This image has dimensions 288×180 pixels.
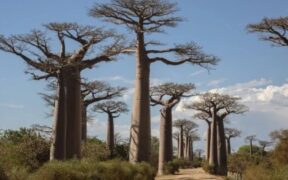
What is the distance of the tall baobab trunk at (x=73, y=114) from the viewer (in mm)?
14922

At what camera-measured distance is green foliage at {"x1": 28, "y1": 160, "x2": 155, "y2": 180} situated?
9096mm

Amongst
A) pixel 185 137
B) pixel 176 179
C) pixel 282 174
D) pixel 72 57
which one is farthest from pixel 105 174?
pixel 185 137

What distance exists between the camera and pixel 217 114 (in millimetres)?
30156

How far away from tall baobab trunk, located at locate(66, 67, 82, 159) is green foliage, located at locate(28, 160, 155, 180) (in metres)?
1.85

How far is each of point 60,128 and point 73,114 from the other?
1558 mm

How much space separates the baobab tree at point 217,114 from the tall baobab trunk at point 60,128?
16.0m

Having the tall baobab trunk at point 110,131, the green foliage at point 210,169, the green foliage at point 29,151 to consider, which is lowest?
the green foliage at point 210,169

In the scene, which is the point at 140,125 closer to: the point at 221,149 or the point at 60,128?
the point at 60,128

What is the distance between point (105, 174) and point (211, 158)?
1929 centimetres

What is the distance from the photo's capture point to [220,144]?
30375 millimetres

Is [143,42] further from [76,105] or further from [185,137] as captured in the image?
[185,137]

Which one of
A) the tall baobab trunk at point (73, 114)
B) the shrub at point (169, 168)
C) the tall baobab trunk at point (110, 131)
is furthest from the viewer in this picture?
the tall baobab trunk at point (110, 131)

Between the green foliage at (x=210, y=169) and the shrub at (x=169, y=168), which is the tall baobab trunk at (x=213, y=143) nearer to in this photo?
the green foliage at (x=210, y=169)

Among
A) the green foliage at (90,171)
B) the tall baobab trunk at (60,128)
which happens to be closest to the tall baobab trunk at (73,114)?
the tall baobab trunk at (60,128)
